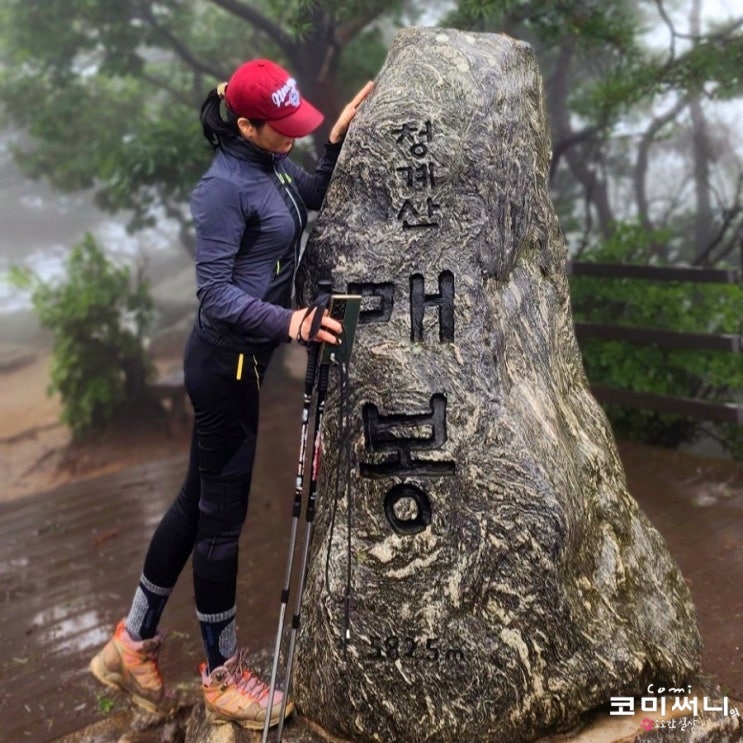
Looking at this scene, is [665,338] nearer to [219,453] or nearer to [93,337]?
[219,453]

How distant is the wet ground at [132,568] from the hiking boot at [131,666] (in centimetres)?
32

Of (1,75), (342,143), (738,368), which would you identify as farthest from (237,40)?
(342,143)

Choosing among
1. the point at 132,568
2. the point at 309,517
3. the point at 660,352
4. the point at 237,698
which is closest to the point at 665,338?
the point at 660,352

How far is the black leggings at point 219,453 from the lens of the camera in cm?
280

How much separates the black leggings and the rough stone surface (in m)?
0.26

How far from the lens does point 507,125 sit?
295 cm

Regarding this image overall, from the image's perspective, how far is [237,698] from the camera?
9.57 feet

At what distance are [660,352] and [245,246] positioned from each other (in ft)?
14.2

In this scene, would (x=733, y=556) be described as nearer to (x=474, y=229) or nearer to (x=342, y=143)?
(x=474, y=229)

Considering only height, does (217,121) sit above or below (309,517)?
above

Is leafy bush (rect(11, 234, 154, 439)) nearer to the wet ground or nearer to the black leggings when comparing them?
the wet ground

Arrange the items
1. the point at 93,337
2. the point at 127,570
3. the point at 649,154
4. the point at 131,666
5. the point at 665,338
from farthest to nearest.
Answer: the point at 649,154, the point at 93,337, the point at 665,338, the point at 127,570, the point at 131,666

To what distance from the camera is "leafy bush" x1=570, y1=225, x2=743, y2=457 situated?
608 cm

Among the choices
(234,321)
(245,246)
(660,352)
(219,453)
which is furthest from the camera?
(660,352)
